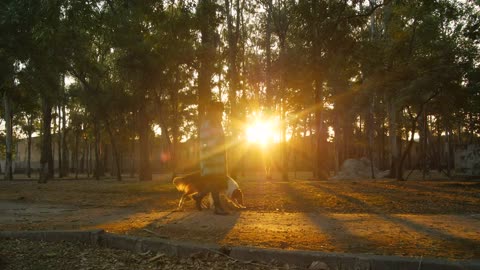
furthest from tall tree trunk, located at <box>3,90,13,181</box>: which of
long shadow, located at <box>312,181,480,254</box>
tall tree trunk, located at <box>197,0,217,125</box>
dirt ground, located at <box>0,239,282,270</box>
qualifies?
long shadow, located at <box>312,181,480,254</box>

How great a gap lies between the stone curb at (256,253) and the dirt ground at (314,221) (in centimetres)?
49

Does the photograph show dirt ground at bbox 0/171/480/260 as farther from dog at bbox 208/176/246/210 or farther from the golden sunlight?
the golden sunlight

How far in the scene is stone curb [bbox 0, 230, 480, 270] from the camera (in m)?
4.39

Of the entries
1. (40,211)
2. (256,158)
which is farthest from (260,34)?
(40,211)

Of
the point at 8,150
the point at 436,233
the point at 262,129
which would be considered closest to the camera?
the point at 436,233

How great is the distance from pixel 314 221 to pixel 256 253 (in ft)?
9.86

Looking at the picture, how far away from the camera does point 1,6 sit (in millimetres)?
10711

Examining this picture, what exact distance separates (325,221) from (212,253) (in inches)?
126

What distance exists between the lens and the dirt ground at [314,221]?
5570 millimetres

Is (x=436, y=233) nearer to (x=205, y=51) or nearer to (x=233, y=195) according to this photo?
(x=233, y=195)

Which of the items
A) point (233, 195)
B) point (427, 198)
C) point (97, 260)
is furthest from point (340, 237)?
point (427, 198)

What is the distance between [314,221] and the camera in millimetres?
7785

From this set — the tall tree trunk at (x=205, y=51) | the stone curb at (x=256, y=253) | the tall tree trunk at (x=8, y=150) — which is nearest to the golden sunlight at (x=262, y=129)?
the tall tree trunk at (x=205, y=51)

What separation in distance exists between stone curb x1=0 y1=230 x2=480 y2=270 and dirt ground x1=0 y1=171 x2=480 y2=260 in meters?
0.49
